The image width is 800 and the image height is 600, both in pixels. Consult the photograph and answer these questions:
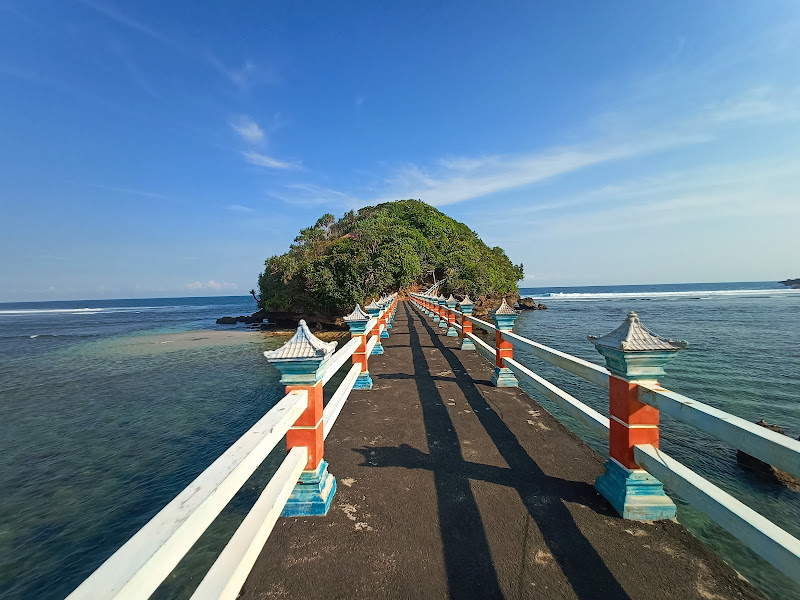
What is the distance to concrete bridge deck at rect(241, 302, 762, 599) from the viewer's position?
220 cm

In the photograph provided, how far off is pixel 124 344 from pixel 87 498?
2707cm

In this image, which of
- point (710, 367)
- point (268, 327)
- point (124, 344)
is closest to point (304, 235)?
point (268, 327)

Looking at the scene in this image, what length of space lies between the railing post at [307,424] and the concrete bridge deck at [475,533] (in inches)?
4.1

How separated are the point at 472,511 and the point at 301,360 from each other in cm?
172

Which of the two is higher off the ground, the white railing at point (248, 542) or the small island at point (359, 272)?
the small island at point (359, 272)

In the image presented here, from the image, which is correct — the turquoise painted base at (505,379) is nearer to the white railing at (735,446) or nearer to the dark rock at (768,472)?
the white railing at (735,446)

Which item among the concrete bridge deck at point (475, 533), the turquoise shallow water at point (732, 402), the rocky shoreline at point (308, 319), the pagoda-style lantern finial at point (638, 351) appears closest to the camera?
the concrete bridge deck at point (475, 533)

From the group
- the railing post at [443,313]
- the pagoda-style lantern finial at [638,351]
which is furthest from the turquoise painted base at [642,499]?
the railing post at [443,313]

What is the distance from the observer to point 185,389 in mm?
13203

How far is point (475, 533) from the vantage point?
8.77 ft

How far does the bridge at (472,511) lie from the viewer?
1799mm

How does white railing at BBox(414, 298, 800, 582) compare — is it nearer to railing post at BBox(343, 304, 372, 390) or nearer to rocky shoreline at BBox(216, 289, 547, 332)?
railing post at BBox(343, 304, 372, 390)

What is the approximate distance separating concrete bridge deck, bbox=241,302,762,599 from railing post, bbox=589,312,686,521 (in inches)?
4.8

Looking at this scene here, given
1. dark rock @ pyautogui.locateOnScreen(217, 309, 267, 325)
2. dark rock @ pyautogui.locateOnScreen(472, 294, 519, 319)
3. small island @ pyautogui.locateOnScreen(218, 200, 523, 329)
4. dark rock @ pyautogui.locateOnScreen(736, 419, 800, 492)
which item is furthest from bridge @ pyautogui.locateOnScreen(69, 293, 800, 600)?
dark rock @ pyautogui.locateOnScreen(217, 309, 267, 325)
